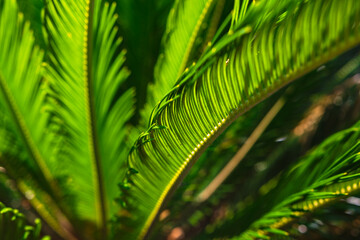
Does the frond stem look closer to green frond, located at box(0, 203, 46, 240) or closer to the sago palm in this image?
the sago palm

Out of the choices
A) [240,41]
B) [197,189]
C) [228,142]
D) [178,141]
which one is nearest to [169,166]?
[178,141]

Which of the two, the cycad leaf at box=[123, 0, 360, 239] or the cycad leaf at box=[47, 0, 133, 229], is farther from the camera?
the cycad leaf at box=[47, 0, 133, 229]

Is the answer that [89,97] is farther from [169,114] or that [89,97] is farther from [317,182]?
[317,182]

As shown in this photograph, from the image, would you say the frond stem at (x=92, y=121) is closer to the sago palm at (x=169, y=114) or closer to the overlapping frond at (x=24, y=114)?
the sago palm at (x=169, y=114)

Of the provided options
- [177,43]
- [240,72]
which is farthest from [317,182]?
[177,43]

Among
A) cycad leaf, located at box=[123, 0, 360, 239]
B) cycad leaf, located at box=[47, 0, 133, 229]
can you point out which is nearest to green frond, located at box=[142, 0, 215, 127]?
cycad leaf, located at box=[47, 0, 133, 229]
